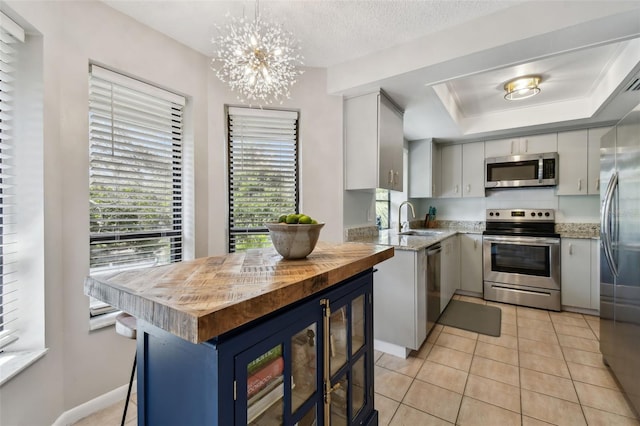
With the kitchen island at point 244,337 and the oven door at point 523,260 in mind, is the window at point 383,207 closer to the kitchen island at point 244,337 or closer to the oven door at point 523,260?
the oven door at point 523,260

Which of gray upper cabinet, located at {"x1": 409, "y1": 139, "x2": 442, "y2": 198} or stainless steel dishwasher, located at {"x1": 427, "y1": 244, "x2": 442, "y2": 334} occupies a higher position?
gray upper cabinet, located at {"x1": 409, "y1": 139, "x2": 442, "y2": 198}

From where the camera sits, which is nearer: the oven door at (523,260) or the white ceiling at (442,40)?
the white ceiling at (442,40)

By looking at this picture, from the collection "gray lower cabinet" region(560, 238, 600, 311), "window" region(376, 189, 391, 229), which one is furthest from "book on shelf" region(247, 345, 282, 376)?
"gray lower cabinet" region(560, 238, 600, 311)

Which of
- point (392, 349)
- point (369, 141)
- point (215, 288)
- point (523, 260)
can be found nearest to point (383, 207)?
point (369, 141)

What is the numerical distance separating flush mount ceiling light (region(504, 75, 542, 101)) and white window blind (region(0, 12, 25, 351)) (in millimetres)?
3824

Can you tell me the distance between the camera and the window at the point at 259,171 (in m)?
2.52

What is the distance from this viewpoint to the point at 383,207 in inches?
165

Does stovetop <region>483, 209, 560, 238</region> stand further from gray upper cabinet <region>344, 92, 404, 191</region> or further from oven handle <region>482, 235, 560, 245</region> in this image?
gray upper cabinet <region>344, 92, 404, 191</region>

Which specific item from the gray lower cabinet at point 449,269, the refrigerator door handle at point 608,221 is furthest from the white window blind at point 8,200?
the refrigerator door handle at point 608,221

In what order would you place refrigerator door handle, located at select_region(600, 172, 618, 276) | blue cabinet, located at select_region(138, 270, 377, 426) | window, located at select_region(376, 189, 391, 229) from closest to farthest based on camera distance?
blue cabinet, located at select_region(138, 270, 377, 426), refrigerator door handle, located at select_region(600, 172, 618, 276), window, located at select_region(376, 189, 391, 229)

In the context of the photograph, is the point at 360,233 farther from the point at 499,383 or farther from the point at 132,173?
the point at 132,173

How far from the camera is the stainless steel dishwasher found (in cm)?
264

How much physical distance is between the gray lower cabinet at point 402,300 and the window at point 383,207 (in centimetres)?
154

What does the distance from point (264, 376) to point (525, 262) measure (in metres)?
3.89
